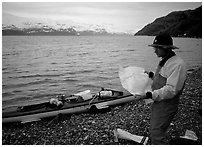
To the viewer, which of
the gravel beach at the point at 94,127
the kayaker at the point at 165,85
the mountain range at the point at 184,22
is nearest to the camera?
the kayaker at the point at 165,85

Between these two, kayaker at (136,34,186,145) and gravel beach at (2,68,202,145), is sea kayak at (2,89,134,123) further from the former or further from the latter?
kayaker at (136,34,186,145)

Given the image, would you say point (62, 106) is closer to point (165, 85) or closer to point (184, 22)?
point (165, 85)

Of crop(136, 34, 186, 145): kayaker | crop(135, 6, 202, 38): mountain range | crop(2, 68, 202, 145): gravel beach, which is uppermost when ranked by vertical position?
crop(135, 6, 202, 38): mountain range

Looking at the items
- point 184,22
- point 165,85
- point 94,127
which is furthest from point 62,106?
point 184,22

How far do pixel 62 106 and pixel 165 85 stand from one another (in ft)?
11.6

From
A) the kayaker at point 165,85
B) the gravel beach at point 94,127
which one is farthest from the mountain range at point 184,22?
the kayaker at point 165,85

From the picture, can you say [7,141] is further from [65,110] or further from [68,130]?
[65,110]

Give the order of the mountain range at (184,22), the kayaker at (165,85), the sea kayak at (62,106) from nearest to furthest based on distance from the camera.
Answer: the kayaker at (165,85) < the sea kayak at (62,106) < the mountain range at (184,22)

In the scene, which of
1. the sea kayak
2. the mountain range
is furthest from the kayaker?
the mountain range

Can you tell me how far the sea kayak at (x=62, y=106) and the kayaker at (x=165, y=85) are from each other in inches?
116

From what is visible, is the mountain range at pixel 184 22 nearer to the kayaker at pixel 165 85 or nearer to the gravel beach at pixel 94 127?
the gravel beach at pixel 94 127

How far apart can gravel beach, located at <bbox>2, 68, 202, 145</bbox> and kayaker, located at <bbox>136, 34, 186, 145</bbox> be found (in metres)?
1.03

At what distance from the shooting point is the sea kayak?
5113 millimetres

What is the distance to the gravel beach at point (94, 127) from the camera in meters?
3.96
